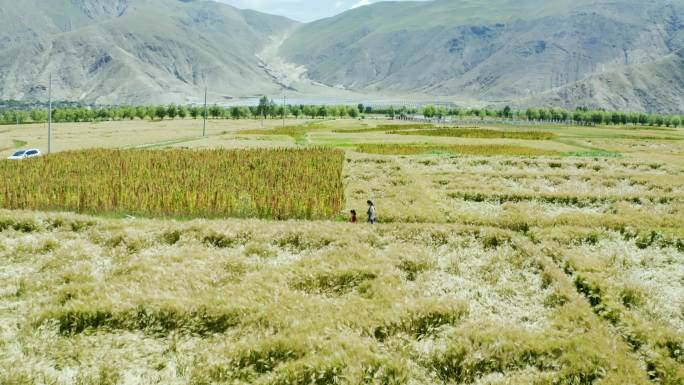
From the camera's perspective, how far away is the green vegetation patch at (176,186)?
27672 mm

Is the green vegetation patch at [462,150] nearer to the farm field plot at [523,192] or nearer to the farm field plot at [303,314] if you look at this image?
the farm field plot at [523,192]

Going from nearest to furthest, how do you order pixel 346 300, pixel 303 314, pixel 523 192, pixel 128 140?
pixel 303 314
pixel 346 300
pixel 523 192
pixel 128 140

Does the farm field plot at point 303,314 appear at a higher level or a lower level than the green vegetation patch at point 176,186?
lower

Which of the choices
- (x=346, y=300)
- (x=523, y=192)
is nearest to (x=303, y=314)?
(x=346, y=300)

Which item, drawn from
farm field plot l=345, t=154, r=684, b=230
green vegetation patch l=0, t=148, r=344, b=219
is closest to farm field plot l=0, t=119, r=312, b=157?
green vegetation patch l=0, t=148, r=344, b=219

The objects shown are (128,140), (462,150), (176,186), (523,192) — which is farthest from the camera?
(128,140)

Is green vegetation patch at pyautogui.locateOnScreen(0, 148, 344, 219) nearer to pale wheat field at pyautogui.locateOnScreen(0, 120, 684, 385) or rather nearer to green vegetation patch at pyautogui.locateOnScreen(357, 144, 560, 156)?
pale wheat field at pyautogui.locateOnScreen(0, 120, 684, 385)

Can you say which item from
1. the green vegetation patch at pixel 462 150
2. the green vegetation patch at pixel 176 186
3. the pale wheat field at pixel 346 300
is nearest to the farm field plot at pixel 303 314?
the pale wheat field at pixel 346 300

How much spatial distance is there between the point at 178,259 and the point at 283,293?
217 inches

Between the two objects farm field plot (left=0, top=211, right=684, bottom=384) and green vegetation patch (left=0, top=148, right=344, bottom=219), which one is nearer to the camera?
farm field plot (left=0, top=211, right=684, bottom=384)

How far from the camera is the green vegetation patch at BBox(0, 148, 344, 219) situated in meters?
27.7

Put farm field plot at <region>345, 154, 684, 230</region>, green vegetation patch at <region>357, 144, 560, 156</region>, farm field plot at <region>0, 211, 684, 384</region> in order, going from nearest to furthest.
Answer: farm field plot at <region>0, 211, 684, 384</region> → farm field plot at <region>345, 154, 684, 230</region> → green vegetation patch at <region>357, 144, 560, 156</region>

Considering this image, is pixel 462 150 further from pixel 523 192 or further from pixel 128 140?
pixel 128 140

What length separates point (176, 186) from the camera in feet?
101
